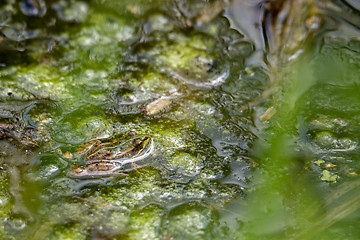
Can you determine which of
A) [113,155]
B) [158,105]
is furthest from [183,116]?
[113,155]

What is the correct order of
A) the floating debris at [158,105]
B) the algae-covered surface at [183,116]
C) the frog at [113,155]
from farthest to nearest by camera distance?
the floating debris at [158,105] < the frog at [113,155] < the algae-covered surface at [183,116]

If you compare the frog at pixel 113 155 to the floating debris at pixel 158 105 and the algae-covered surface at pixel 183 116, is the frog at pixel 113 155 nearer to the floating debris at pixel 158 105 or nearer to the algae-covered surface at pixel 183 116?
the algae-covered surface at pixel 183 116

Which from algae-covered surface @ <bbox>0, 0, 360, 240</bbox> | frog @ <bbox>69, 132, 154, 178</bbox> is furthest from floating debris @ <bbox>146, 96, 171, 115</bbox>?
frog @ <bbox>69, 132, 154, 178</bbox>

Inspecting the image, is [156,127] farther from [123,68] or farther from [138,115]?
[123,68]

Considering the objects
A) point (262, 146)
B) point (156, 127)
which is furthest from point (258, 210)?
point (156, 127)

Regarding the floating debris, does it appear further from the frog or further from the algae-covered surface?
the frog

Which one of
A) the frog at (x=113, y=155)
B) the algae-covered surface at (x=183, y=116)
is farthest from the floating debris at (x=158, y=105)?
the frog at (x=113, y=155)

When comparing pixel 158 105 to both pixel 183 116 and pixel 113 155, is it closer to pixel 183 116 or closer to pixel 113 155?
pixel 183 116
